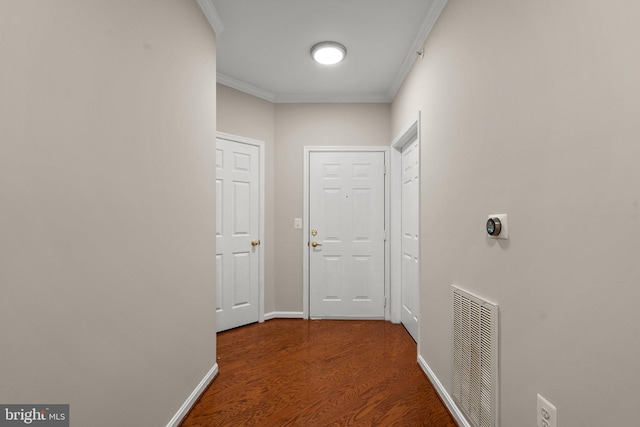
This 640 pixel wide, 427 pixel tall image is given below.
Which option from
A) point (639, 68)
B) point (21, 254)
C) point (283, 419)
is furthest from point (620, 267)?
point (283, 419)

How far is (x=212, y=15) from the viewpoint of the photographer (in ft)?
7.38

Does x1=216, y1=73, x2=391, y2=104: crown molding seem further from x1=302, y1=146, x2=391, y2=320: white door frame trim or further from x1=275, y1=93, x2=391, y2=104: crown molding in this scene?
x1=302, y1=146, x2=391, y2=320: white door frame trim

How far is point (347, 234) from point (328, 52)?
6.19ft

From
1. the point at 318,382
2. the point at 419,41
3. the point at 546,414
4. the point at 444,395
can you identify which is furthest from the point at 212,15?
the point at 444,395

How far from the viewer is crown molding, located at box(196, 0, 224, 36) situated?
2.13 meters

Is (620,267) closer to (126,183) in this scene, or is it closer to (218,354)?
(126,183)

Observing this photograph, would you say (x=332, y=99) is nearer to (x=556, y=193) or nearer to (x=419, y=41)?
(x=419, y=41)

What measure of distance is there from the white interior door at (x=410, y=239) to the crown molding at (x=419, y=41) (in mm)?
636

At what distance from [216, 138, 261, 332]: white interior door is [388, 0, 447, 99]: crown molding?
5.34ft

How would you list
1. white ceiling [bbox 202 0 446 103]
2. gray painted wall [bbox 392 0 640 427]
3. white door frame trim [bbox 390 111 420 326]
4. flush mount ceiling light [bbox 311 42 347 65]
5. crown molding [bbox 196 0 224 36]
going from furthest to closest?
white door frame trim [bbox 390 111 420 326]
flush mount ceiling light [bbox 311 42 347 65]
white ceiling [bbox 202 0 446 103]
crown molding [bbox 196 0 224 36]
gray painted wall [bbox 392 0 640 427]

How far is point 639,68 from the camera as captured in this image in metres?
0.80
